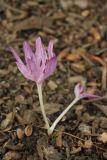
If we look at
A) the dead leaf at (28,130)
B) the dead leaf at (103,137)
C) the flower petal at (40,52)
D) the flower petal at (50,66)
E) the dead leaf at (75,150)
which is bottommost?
the dead leaf at (75,150)

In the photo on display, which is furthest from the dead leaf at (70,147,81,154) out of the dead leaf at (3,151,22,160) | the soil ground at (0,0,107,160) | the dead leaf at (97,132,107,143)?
the dead leaf at (3,151,22,160)

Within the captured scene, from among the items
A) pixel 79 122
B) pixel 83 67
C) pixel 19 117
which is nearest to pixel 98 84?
pixel 83 67

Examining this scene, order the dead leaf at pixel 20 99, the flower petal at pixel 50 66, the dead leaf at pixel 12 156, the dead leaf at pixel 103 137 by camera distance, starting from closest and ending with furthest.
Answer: the flower petal at pixel 50 66
the dead leaf at pixel 12 156
the dead leaf at pixel 103 137
the dead leaf at pixel 20 99

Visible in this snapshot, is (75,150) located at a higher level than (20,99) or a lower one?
lower

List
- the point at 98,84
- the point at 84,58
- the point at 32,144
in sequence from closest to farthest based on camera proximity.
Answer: the point at 32,144, the point at 98,84, the point at 84,58

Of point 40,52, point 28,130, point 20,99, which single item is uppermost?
point 40,52

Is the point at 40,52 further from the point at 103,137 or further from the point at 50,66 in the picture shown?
the point at 103,137

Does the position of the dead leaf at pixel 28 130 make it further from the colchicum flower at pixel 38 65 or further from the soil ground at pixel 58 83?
the colchicum flower at pixel 38 65

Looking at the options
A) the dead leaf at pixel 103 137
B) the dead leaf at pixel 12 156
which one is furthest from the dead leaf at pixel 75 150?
the dead leaf at pixel 12 156

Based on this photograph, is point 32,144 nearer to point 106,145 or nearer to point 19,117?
point 19,117

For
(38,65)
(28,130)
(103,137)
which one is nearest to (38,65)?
(38,65)

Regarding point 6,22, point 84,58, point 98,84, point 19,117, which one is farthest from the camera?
point 6,22
